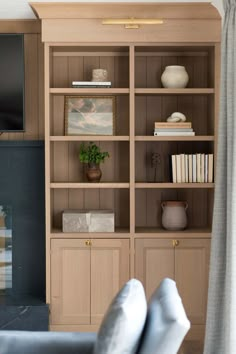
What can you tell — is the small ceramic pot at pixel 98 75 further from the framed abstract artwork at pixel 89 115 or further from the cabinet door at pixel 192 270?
the cabinet door at pixel 192 270

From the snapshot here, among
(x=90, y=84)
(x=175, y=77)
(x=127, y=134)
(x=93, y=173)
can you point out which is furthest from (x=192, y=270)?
(x=90, y=84)

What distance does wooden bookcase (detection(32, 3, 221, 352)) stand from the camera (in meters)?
5.18

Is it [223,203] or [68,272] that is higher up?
[223,203]

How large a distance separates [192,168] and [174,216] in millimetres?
379

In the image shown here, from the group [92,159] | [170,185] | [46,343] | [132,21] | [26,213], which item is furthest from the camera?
[26,213]

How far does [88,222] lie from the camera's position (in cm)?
532

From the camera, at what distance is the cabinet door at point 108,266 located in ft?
17.3

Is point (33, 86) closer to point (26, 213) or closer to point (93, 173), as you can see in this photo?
point (93, 173)

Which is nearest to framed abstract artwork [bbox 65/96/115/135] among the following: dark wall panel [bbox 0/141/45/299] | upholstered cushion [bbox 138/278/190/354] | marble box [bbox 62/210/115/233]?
dark wall panel [bbox 0/141/45/299]

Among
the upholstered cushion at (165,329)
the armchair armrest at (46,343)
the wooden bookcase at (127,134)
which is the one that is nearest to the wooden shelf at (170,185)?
the wooden bookcase at (127,134)

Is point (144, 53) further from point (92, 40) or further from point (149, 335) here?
point (149, 335)

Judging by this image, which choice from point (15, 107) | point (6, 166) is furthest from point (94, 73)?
point (6, 166)

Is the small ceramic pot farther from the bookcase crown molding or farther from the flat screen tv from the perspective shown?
the flat screen tv

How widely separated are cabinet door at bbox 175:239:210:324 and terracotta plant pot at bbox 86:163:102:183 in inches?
30.5
